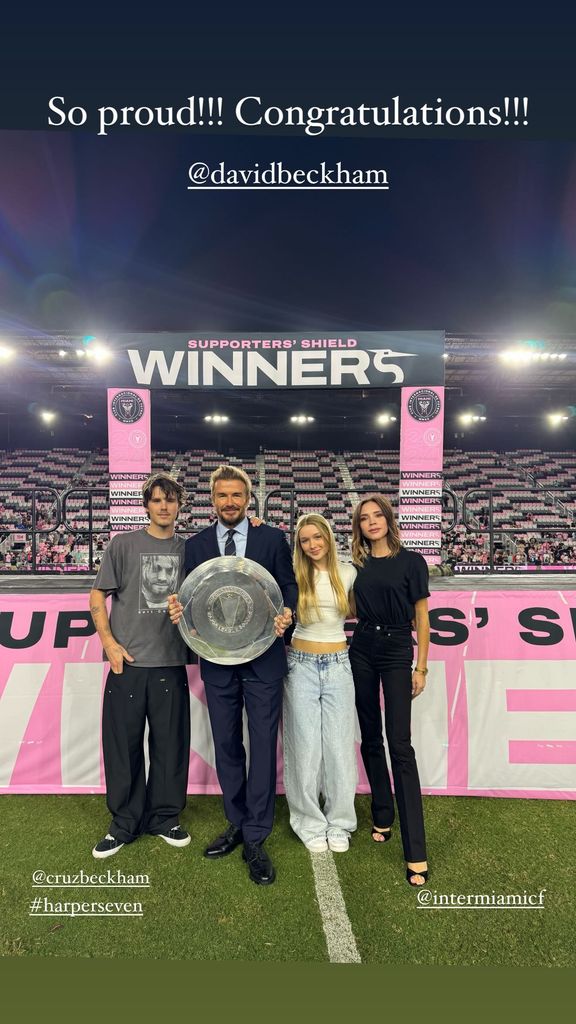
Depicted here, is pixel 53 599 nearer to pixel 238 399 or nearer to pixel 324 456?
pixel 238 399

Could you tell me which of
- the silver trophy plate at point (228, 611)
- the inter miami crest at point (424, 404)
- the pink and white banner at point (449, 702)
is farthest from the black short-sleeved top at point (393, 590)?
the inter miami crest at point (424, 404)

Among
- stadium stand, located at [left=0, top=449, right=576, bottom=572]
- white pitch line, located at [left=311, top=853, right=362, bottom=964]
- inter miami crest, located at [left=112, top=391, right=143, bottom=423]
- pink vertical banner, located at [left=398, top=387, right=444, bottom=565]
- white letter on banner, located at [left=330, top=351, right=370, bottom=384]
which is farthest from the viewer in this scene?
stadium stand, located at [left=0, top=449, right=576, bottom=572]

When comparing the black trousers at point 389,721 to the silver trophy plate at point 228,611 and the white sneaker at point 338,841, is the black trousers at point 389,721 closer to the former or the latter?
the white sneaker at point 338,841

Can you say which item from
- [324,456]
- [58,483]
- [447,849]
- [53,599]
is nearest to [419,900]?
[447,849]

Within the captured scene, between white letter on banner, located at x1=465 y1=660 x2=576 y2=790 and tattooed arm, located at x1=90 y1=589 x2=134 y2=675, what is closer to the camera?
tattooed arm, located at x1=90 y1=589 x2=134 y2=675

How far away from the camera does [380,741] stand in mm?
2312

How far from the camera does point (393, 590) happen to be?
2.18 metres

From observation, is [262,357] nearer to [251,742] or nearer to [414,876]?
[251,742]

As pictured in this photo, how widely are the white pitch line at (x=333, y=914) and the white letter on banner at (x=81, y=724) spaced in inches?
53.3

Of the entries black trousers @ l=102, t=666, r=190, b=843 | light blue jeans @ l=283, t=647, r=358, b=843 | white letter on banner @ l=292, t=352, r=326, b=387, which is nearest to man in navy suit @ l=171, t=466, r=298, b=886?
light blue jeans @ l=283, t=647, r=358, b=843

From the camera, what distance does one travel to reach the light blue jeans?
7.39 feet

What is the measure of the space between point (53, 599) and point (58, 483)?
16.8m

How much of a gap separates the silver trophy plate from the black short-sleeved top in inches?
16.2

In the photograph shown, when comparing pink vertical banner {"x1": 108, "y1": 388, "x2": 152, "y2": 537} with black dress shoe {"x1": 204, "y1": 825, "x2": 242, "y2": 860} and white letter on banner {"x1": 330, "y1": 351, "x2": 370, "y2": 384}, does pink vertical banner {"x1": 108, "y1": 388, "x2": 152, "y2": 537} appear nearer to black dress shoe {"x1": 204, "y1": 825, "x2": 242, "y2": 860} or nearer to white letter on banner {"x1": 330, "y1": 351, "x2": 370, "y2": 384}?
white letter on banner {"x1": 330, "y1": 351, "x2": 370, "y2": 384}
